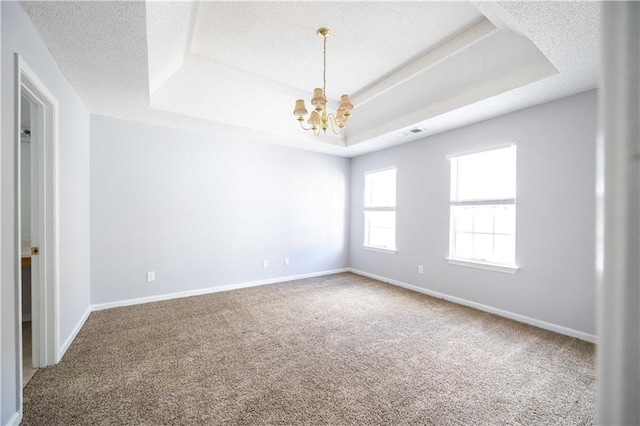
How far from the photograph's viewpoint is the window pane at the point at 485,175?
3447mm

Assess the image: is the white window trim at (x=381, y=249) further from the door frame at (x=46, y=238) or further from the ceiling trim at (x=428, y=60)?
the door frame at (x=46, y=238)

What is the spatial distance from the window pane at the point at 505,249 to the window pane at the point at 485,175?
51 cm

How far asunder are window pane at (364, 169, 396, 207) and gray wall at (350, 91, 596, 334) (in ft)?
2.66

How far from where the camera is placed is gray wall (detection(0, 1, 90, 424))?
1552 mm

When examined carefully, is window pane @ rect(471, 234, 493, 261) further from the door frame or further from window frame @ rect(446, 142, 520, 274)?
the door frame

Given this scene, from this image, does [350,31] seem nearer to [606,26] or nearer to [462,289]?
[606,26]

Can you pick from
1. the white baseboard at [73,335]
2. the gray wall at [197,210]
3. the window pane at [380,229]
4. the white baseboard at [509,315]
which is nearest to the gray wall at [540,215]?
the white baseboard at [509,315]

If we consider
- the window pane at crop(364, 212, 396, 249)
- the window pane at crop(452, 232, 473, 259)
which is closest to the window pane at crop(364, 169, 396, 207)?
the window pane at crop(364, 212, 396, 249)

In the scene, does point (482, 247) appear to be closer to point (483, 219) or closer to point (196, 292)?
point (483, 219)

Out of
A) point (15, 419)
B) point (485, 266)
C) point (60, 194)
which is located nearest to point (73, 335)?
point (15, 419)

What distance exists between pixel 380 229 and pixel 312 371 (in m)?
3.42

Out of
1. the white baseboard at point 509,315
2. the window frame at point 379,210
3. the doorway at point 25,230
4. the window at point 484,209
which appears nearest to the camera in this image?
the white baseboard at point 509,315

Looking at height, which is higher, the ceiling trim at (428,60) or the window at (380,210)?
the ceiling trim at (428,60)

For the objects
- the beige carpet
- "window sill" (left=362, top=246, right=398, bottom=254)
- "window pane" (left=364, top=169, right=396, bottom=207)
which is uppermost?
"window pane" (left=364, top=169, right=396, bottom=207)
